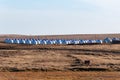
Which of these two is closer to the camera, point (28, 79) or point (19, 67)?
point (28, 79)

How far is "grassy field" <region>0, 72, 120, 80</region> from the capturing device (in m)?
23.3

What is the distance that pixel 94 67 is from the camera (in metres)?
28.9

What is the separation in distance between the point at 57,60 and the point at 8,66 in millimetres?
5873

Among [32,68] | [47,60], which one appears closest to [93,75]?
[32,68]

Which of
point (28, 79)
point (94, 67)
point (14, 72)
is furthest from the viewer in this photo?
point (94, 67)

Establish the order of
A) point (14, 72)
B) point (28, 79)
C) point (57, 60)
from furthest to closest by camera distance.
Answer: point (57, 60)
point (14, 72)
point (28, 79)

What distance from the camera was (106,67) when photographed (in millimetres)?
29094

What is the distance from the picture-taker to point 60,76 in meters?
24.4

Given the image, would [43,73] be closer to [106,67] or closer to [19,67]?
[19,67]

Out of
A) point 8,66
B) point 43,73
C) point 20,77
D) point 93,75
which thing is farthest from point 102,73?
point 8,66

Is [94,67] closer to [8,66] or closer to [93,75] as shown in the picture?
[93,75]

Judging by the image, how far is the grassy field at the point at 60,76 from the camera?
23.3 metres

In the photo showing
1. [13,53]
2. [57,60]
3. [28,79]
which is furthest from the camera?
[13,53]

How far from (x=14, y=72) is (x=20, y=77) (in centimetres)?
305
